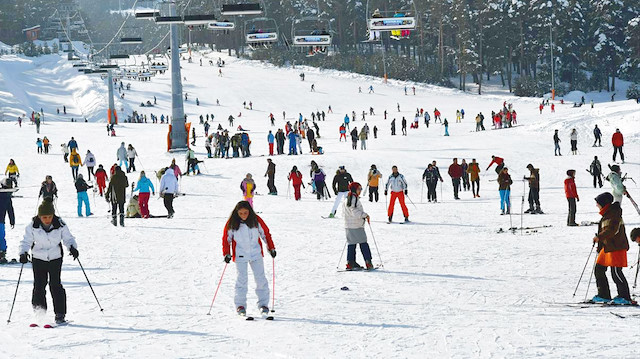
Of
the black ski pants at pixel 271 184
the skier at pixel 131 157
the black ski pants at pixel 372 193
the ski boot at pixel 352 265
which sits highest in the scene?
the skier at pixel 131 157

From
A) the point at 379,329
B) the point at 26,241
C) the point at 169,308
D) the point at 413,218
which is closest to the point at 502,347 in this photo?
the point at 379,329

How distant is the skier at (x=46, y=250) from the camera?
8.43m

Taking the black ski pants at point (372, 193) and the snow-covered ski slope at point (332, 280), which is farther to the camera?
the black ski pants at point (372, 193)

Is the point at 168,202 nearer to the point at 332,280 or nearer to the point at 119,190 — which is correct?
the point at 119,190

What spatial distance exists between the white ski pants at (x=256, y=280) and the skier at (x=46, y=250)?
5.44 feet

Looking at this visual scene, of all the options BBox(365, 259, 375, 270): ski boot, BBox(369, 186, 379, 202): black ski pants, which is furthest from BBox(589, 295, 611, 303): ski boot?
BBox(369, 186, 379, 202): black ski pants

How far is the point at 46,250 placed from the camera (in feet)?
27.9

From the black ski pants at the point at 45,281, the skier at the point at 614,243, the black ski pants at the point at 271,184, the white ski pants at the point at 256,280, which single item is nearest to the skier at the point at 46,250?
the black ski pants at the point at 45,281

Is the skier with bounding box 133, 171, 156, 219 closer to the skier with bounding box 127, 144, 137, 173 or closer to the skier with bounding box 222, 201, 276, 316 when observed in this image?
the skier with bounding box 222, 201, 276, 316

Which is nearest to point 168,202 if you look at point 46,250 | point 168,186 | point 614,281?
point 168,186

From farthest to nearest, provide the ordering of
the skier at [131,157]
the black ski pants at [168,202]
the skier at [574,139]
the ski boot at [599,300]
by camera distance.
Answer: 1. the skier at [574,139]
2. the skier at [131,157]
3. the black ski pants at [168,202]
4. the ski boot at [599,300]

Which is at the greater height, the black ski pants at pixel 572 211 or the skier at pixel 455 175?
the skier at pixel 455 175

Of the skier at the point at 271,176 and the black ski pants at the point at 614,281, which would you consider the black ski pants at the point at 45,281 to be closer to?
the black ski pants at the point at 614,281

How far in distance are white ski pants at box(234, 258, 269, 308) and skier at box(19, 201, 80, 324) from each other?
1.66 metres
